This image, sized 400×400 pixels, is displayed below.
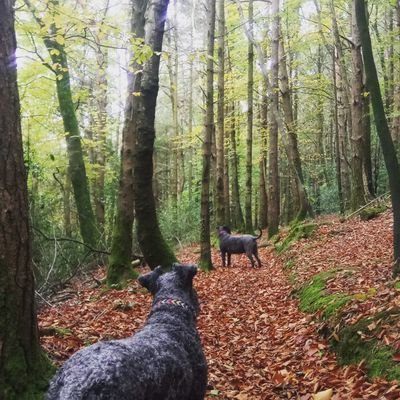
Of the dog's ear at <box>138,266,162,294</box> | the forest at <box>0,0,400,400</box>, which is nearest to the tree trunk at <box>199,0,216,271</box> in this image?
the forest at <box>0,0,400,400</box>

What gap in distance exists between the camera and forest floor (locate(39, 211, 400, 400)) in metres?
4.48

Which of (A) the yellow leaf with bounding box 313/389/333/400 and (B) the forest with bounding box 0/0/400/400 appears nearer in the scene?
(B) the forest with bounding box 0/0/400/400

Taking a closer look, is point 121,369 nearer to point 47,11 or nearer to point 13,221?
point 13,221

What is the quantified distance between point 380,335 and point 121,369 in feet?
10.2

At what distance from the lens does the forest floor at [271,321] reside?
14.7 feet

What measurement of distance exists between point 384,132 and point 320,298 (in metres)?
2.66

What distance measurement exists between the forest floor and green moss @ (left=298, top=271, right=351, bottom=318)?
0.42 ft

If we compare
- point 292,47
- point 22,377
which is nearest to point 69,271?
point 22,377

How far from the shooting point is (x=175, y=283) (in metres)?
4.02

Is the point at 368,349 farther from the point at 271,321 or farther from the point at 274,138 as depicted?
the point at 274,138

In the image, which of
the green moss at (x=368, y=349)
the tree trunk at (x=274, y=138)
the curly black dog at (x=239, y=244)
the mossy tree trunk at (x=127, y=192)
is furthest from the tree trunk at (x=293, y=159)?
the green moss at (x=368, y=349)

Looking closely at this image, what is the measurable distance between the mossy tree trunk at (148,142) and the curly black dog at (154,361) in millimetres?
5058

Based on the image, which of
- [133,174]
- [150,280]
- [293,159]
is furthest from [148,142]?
[293,159]

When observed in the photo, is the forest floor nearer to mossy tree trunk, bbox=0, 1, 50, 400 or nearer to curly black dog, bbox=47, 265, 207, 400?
mossy tree trunk, bbox=0, 1, 50, 400
